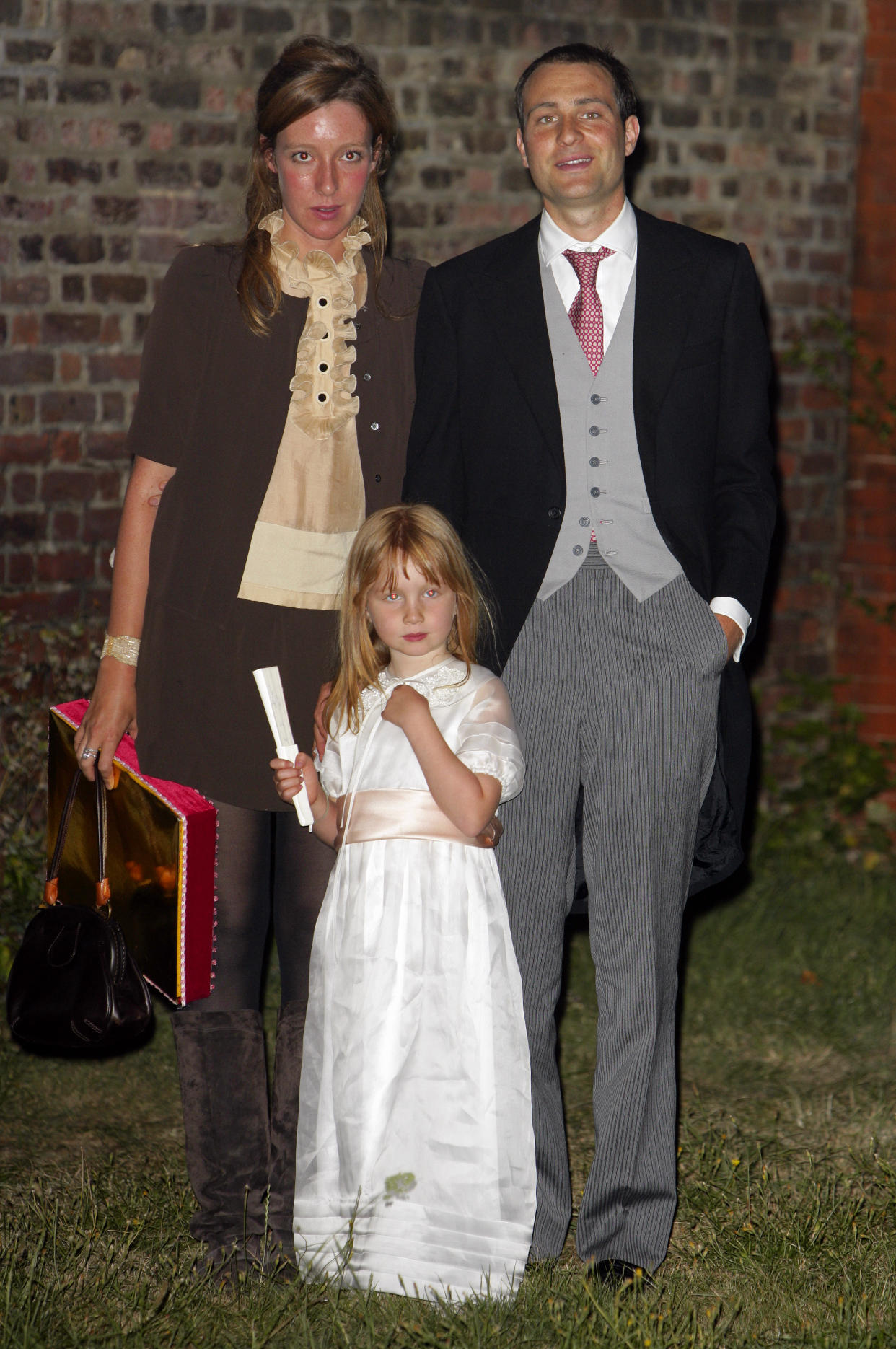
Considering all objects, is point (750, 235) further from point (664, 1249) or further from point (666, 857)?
point (664, 1249)

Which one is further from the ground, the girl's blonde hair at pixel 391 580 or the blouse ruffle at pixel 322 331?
the blouse ruffle at pixel 322 331

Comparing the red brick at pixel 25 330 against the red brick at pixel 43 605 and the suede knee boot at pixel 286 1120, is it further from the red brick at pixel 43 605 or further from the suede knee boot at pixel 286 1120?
the suede knee boot at pixel 286 1120

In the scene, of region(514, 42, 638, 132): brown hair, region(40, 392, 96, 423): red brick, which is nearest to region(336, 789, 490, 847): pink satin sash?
region(514, 42, 638, 132): brown hair

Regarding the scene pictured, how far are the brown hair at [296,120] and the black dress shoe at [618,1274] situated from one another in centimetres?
206

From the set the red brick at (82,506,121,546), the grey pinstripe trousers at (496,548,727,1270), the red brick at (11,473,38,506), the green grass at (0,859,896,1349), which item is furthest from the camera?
the red brick at (82,506,121,546)

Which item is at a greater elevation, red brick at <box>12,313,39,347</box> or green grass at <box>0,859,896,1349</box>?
red brick at <box>12,313,39,347</box>

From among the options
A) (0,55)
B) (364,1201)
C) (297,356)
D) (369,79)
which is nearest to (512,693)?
(297,356)

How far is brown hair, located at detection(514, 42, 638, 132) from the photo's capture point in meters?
2.91

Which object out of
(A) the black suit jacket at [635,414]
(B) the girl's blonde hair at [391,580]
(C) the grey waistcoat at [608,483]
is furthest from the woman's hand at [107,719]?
(C) the grey waistcoat at [608,483]

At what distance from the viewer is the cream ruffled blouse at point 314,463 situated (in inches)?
118

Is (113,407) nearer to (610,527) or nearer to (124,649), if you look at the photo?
(124,649)

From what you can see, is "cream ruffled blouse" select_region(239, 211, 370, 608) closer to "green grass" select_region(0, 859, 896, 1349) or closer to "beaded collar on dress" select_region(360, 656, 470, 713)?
"beaded collar on dress" select_region(360, 656, 470, 713)

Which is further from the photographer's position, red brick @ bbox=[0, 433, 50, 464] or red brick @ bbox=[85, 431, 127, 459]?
red brick @ bbox=[85, 431, 127, 459]

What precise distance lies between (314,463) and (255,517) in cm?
17
